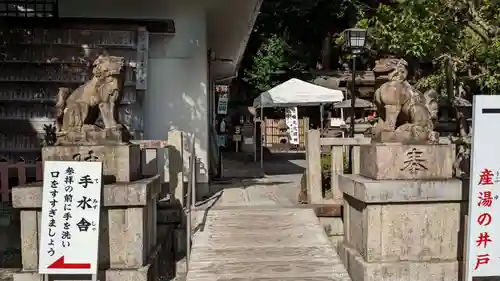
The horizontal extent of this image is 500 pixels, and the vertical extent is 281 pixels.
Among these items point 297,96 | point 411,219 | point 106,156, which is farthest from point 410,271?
point 297,96

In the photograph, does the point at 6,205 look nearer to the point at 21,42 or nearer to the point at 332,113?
the point at 21,42

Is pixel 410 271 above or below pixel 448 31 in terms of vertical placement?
below

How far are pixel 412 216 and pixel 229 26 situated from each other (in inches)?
297

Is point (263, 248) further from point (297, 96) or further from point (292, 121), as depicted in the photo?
point (292, 121)

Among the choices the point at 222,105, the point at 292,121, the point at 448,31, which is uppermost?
the point at 448,31

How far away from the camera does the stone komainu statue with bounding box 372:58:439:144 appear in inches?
224

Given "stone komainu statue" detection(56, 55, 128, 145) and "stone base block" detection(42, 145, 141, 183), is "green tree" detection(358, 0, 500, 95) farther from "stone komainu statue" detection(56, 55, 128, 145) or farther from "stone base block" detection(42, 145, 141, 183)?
"stone base block" detection(42, 145, 141, 183)

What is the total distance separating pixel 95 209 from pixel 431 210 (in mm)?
3549

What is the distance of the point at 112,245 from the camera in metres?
5.44

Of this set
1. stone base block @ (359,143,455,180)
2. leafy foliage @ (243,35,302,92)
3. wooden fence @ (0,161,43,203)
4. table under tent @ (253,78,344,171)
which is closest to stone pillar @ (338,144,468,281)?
stone base block @ (359,143,455,180)

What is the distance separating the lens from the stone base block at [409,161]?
560 centimetres

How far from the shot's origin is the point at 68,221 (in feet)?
16.4

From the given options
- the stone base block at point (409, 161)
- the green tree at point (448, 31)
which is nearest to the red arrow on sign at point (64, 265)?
the stone base block at point (409, 161)

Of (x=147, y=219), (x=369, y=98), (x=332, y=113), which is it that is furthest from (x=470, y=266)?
(x=332, y=113)
